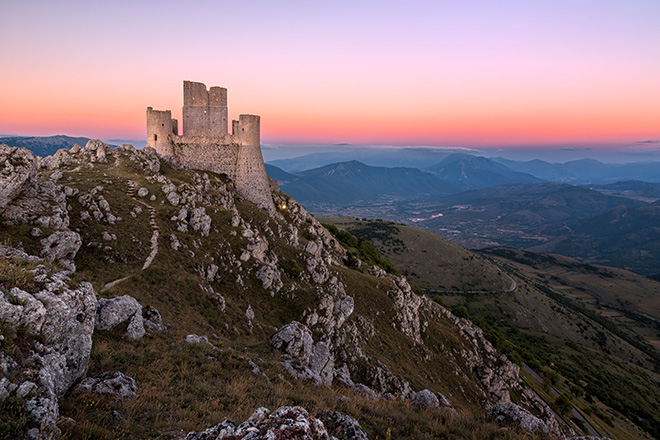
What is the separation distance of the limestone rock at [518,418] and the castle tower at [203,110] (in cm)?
5873

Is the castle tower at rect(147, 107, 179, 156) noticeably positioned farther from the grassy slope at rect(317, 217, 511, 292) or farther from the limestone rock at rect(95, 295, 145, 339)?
the grassy slope at rect(317, 217, 511, 292)

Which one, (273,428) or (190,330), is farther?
(190,330)

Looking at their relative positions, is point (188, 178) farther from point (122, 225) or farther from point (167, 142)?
point (122, 225)

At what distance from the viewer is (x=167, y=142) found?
5712 cm

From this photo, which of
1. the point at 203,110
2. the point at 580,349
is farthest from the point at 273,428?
the point at 580,349

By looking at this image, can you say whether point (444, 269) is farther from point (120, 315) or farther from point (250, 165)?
point (120, 315)

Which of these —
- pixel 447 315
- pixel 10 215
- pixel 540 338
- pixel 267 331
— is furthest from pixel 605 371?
pixel 10 215

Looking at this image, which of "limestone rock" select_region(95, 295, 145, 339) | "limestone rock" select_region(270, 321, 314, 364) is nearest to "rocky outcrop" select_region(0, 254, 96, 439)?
"limestone rock" select_region(95, 295, 145, 339)

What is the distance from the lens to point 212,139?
58.6 m

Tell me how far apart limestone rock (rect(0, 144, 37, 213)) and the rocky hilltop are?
10 cm

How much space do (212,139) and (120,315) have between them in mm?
49584

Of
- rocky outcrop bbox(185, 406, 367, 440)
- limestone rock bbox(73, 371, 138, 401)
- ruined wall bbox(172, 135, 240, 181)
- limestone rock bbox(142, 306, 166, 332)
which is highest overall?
ruined wall bbox(172, 135, 240, 181)

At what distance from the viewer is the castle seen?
183ft

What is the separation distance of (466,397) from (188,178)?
56.5 m
